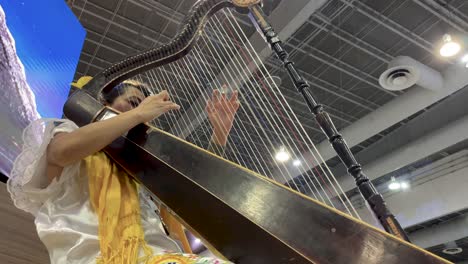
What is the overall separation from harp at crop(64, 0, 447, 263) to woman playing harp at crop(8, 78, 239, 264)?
0.25ft

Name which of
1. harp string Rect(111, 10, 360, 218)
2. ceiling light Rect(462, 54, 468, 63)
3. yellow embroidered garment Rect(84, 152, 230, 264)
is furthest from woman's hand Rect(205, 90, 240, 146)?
ceiling light Rect(462, 54, 468, 63)

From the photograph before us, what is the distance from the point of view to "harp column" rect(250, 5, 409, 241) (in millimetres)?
1035

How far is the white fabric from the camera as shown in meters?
0.94

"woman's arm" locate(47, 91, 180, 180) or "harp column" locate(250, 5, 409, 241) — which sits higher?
"harp column" locate(250, 5, 409, 241)

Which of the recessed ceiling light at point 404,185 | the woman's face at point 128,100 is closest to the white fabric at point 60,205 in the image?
the woman's face at point 128,100

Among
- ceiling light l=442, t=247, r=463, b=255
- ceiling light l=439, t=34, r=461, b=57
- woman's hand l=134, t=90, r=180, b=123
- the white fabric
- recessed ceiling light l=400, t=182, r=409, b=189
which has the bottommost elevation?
the white fabric

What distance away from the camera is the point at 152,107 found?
1166 millimetres

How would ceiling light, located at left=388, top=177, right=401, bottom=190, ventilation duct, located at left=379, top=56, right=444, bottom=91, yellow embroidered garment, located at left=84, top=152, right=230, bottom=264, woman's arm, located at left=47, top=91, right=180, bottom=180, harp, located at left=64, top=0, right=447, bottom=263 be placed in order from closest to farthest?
harp, located at left=64, top=0, right=447, bottom=263
yellow embroidered garment, located at left=84, top=152, right=230, bottom=264
woman's arm, located at left=47, top=91, right=180, bottom=180
ventilation duct, located at left=379, top=56, right=444, bottom=91
ceiling light, located at left=388, top=177, right=401, bottom=190

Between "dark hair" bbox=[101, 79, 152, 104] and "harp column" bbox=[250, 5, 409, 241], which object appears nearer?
"harp column" bbox=[250, 5, 409, 241]

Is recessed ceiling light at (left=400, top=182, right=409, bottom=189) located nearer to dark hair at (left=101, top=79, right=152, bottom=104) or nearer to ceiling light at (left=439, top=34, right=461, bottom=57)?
ceiling light at (left=439, top=34, right=461, bottom=57)

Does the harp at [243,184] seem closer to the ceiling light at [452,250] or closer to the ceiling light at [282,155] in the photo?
the ceiling light at [282,155]

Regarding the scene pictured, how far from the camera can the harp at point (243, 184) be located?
76 cm

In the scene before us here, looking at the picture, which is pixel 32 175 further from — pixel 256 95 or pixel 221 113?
pixel 256 95

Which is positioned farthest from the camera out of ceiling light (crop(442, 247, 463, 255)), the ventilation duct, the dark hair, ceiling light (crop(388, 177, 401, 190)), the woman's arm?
ceiling light (crop(442, 247, 463, 255))
